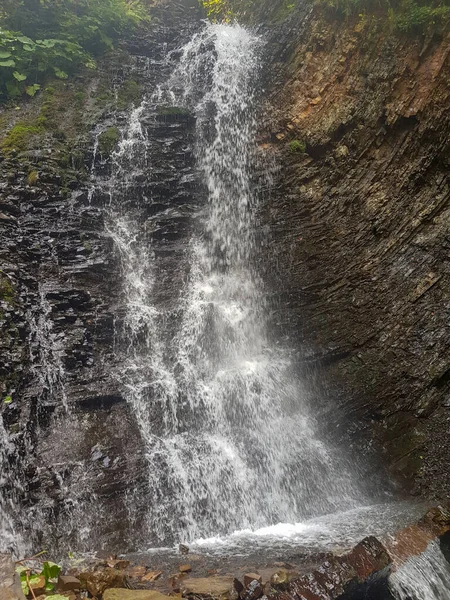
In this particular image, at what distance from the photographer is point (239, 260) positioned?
1044 centimetres

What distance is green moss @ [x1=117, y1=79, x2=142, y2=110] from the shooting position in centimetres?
1236

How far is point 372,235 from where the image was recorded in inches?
368

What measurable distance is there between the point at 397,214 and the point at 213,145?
515 centimetres

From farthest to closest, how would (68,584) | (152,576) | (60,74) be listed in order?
1. (60,74)
2. (152,576)
3. (68,584)

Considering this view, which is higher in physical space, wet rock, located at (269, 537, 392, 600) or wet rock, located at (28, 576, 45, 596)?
wet rock, located at (28, 576, 45, 596)

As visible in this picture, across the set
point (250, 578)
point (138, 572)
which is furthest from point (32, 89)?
point (250, 578)

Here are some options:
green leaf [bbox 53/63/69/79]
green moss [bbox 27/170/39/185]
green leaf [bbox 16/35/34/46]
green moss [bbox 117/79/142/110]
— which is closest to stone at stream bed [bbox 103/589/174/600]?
green moss [bbox 27/170/39/185]

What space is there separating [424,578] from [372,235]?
6.25 m

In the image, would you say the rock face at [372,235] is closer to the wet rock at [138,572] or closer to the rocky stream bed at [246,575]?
the rocky stream bed at [246,575]

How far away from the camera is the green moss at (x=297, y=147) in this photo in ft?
35.1

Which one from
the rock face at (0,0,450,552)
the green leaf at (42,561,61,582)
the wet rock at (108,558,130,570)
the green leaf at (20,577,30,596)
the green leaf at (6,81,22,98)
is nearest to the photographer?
the green leaf at (20,577,30,596)

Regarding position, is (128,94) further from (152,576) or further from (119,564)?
(152,576)

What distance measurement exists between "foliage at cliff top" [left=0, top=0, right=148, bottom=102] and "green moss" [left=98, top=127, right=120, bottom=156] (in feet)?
7.79

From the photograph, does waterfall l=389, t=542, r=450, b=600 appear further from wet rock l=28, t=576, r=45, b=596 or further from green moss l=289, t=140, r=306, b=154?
green moss l=289, t=140, r=306, b=154
